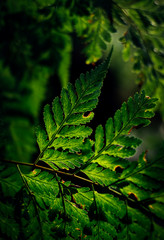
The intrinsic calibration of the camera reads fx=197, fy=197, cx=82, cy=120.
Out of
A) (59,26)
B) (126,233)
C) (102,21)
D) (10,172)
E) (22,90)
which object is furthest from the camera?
(22,90)

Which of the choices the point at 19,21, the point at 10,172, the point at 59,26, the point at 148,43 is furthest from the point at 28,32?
the point at 10,172

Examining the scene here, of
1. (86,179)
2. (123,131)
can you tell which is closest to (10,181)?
(86,179)

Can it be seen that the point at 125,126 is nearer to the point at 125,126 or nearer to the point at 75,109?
the point at 125,126

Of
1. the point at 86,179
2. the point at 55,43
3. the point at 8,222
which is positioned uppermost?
the point at 55,43

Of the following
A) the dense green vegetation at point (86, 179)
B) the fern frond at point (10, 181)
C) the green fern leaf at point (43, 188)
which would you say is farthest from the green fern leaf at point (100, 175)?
the fern frond at point (10, 181)

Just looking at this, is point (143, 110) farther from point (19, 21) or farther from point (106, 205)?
point (19, 21)

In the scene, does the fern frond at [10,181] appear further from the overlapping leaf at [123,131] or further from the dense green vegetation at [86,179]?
the overlapping leaf at [123,131]

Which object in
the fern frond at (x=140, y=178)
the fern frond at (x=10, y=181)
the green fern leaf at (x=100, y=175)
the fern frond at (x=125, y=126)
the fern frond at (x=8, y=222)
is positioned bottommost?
the fern frond at (x=8, y=222)
